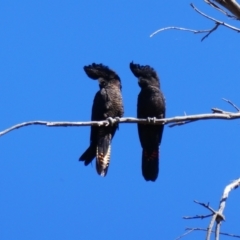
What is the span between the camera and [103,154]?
5000mm

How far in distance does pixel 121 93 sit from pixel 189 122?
2021 millimetres

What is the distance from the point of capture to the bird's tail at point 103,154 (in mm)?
4910

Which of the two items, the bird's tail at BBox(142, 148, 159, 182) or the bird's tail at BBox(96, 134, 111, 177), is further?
the bird's tail at BBox(142, 148, 159, 182)

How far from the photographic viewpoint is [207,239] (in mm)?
2355

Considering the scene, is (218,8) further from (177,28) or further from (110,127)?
(110,127)

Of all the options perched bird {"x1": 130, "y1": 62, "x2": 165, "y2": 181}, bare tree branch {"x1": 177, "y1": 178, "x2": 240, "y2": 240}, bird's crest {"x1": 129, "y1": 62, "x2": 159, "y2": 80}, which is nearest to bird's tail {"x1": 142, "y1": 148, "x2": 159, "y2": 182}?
perched bird {"x1": 130, "y1": 62, "x2": 165, "y2": 181}

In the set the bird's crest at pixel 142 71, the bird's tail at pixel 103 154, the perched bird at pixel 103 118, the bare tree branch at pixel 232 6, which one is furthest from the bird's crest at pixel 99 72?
the bare tree branch at pixel 232 6

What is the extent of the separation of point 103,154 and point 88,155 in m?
0.15

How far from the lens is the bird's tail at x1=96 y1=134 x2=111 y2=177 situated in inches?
193

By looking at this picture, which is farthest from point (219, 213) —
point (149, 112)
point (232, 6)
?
point (149, 112)

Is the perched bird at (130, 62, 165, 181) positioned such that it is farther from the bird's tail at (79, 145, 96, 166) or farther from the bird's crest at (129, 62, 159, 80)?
the bird's tail at (79, 145, 96, 166)

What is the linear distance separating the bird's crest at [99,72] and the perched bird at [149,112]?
21 centimetres

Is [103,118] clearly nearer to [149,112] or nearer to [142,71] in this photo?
[149,112]

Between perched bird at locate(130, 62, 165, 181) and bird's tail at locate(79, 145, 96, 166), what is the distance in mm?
437
